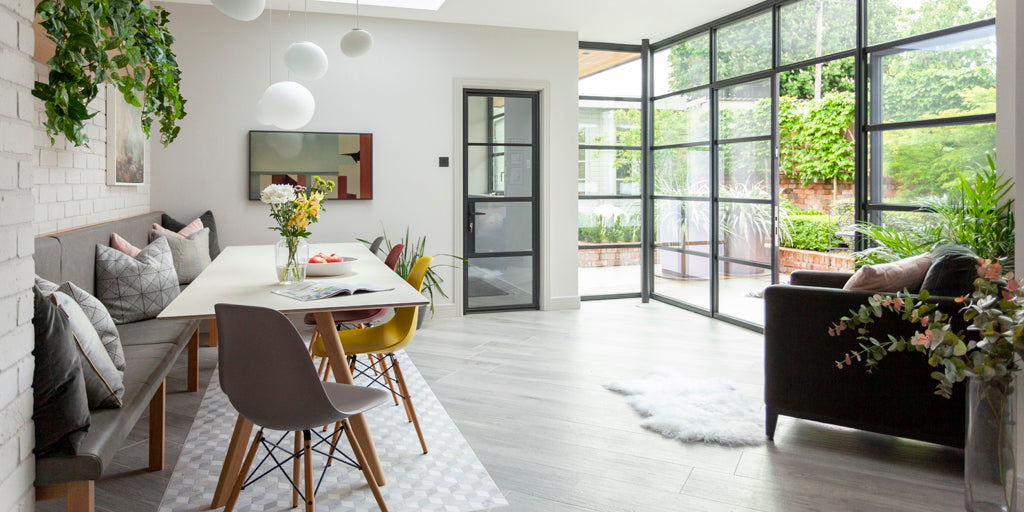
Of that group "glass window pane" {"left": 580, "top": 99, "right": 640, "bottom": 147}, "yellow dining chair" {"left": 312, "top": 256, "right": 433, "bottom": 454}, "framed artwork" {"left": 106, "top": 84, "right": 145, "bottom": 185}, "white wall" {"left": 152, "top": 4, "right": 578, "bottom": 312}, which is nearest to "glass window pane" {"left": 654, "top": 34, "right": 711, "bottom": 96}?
"glass window pane" {"left": 580, "top": 99, "right": 640, "bottom": 147}

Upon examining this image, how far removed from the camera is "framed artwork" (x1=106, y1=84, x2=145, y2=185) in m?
4.49

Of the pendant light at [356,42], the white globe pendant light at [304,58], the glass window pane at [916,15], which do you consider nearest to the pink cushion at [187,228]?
the white globe pendant light at [304,58]

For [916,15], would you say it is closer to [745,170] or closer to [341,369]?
[745,170]

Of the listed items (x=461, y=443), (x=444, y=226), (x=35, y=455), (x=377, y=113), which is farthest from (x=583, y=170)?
(x=35, y=455)

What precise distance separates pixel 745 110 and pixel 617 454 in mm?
3648

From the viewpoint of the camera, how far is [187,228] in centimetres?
537

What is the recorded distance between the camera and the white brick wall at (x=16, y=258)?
1718 mm

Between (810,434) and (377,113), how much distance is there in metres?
4.30

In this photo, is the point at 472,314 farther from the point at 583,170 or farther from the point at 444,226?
the point at 583,170

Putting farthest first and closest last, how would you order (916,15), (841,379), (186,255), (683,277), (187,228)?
1. (683,277)
2. (187,228)
3. (186,255)
4. (916,15)
5. (841,379)

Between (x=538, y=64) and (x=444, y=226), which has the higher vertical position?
(x=538, y=64)

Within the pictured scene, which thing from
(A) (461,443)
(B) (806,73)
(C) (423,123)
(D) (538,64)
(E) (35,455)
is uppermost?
(B) (806,73)

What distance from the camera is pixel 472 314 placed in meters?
6.50

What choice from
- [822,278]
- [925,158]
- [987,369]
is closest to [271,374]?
[987,369]
